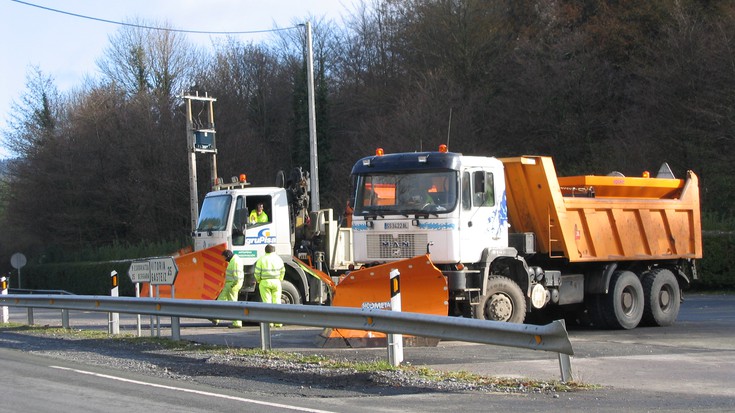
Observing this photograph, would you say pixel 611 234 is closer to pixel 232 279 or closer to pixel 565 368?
pixel 232 279

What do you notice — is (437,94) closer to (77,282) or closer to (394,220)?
(77,282)

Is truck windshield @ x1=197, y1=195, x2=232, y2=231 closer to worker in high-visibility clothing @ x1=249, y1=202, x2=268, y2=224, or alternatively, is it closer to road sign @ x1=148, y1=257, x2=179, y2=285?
worker in high-visibility clothing @ x1=249, y1=202, x2=268, y2=224

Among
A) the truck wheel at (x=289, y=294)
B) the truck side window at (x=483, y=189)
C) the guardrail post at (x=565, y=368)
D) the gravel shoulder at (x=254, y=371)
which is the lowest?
the gravel shoulder at (x=254, y=371)

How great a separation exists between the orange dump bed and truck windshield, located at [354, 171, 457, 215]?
1.71 m

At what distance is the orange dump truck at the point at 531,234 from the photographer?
13.8m

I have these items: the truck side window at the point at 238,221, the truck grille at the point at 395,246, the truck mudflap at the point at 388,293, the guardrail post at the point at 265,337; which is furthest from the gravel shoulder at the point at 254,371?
the truck side window at the point at 238,221

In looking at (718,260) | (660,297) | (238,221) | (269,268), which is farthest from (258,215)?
(718,260)

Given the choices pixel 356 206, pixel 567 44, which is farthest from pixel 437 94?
pixel 356 206

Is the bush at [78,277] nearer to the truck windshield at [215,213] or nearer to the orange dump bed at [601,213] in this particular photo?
the truck windshield at [215,213]

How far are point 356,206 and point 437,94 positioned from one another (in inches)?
947

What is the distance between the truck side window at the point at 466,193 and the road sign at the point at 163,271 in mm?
4831

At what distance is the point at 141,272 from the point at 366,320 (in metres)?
6.17

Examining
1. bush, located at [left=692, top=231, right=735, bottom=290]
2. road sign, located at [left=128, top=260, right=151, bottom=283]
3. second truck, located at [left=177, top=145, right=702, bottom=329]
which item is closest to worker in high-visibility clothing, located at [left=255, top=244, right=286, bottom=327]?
second truck, located at [left=177, top=145, right=702, bottom=329]

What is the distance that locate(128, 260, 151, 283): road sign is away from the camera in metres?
15.4
